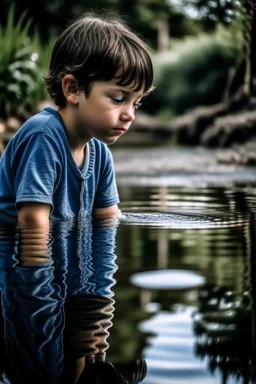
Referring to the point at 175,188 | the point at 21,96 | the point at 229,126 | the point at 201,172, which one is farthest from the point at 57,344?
the point at 229,126

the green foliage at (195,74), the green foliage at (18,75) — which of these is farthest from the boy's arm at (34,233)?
the green foliage at (195,74)

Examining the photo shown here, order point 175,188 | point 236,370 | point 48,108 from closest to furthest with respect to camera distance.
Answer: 1. point 236,370
2. point 48,108
3. point 175,188

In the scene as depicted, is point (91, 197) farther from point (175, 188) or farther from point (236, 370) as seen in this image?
point (236, 370)

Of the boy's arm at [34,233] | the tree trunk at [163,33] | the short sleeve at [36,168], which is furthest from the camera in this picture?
the tree trunk at [163,33]

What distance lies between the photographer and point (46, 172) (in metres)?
2.12

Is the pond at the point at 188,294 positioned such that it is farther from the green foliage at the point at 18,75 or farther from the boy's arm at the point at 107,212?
the green foliage at the point at 18,75

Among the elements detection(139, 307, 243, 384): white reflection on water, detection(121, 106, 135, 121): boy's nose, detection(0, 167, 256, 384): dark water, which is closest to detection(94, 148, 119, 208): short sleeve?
detection(121, 106, 135, 121): boy's nose

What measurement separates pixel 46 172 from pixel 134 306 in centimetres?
114

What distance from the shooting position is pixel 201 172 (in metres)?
4.68

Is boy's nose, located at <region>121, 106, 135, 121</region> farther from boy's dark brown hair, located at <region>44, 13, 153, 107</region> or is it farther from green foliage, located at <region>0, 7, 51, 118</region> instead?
green foliage, located at <region>0, 7, 51, 118</region>

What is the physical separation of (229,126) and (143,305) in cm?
614

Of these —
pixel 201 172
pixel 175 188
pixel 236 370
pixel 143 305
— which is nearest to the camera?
pixel 236 370

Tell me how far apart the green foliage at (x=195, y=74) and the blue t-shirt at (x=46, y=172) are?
31.9ft

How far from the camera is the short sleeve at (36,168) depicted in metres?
2.04
